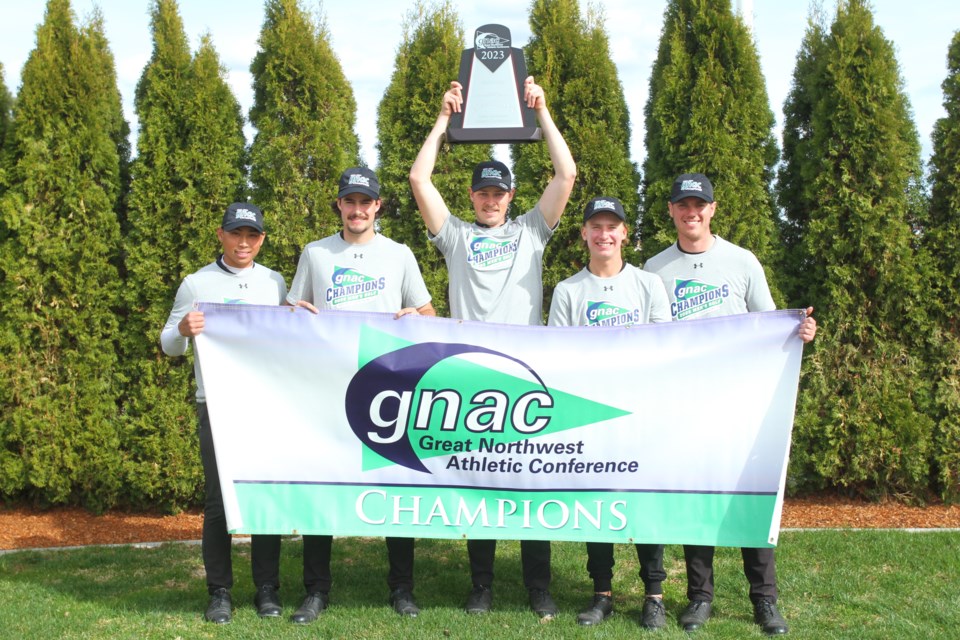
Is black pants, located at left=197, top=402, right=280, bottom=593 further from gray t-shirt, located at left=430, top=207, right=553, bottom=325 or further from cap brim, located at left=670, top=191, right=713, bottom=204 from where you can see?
cap brim, located at left=670, top=191, right=713, bottom=204

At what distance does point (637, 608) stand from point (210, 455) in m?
2.62

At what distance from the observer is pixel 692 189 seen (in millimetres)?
4652

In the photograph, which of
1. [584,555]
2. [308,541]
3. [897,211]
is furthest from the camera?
[897,211]

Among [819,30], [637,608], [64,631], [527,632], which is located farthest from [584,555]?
[819,30]

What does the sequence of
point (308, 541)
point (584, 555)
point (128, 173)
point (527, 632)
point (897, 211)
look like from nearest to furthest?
point (527, 632)
point (308, 541)
point (584, 555)
point (897, 211)
point (128, 173)

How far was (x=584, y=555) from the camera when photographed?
596 cm

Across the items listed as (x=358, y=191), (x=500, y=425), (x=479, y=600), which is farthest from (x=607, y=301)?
(x=479, y=600)

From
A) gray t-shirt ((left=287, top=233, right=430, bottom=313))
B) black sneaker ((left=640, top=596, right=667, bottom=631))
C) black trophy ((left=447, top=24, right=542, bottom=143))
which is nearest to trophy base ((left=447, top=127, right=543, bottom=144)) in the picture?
black trophy ((left=447, top=24, right=542, bottom=143))

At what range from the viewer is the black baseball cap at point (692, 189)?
4.64 metres

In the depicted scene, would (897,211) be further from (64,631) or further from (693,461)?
(64,631)

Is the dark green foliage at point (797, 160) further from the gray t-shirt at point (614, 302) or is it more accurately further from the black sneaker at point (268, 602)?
the black sneaker at point (268, 602)

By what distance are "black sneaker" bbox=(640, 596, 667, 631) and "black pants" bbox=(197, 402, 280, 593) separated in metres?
2.11

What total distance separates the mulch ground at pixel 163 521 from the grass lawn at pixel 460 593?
0.48 m

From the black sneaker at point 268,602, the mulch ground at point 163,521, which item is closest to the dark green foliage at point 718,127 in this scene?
the mulch ground at point 163,521
